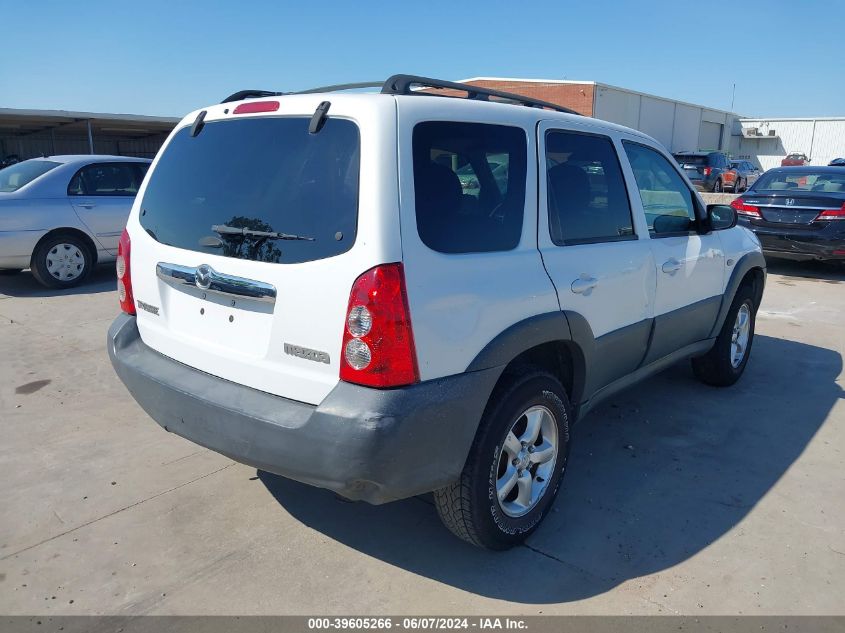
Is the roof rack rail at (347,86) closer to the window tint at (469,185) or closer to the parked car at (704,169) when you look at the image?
the window tint at (469,185)

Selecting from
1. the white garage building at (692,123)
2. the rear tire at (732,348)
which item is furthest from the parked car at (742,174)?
the rear tire at (732,348)

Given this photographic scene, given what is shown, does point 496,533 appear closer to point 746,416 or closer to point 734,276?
point 746,416

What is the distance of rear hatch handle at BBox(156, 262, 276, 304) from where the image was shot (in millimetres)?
2525

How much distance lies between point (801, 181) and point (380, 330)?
1021cm

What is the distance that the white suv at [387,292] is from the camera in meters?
2.32

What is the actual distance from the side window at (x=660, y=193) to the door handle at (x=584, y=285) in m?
0.85

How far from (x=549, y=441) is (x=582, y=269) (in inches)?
33.1

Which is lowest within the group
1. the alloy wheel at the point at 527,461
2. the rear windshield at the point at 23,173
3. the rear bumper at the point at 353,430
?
the alloy wheel at the point at 527,461

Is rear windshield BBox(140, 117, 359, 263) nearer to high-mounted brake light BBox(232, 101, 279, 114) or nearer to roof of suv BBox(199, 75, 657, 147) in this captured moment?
high-mounted brake light BBox(232, 101, 279, 114)

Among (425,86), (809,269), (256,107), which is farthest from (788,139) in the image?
(256,107)

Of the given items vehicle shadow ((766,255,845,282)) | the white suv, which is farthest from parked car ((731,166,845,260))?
the white suv

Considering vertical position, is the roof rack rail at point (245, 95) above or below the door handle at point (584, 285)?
above

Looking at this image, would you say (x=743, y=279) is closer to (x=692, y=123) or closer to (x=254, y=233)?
(x=254, y=233)

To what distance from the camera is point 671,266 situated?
396 centimetres
